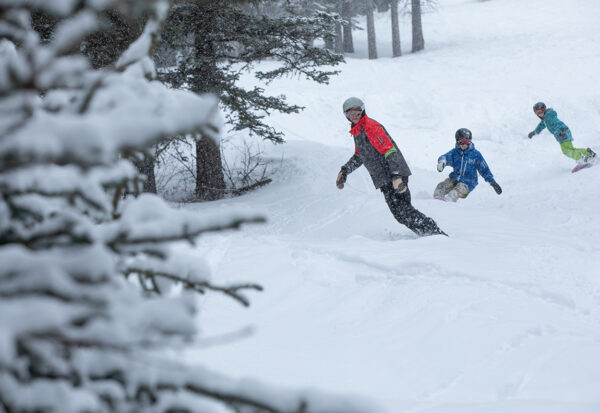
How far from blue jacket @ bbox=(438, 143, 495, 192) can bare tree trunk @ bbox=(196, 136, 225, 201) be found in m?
4.47

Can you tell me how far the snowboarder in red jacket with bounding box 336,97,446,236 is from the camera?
6.36 m

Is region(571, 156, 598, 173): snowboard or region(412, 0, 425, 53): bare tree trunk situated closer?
region(571, 156, 598, 173): snowboard

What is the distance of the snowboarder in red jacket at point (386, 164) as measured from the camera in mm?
6355

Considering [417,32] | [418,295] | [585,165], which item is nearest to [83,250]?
[418,295]

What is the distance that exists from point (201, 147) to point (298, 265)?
6.62 m

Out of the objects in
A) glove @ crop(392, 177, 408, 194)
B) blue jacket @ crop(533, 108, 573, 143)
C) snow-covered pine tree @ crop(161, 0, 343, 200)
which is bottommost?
blue jacket @ crop(533, 108, 573, 143)

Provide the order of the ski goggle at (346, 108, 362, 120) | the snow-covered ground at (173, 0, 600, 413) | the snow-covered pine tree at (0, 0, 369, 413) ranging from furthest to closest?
1. the ski goggle at (346, 108, 362, 120)
2. the snow-covered ground at (173, 0, 600, 413)
3. the snow-covered pine tree at (0, 0, 369, 413)

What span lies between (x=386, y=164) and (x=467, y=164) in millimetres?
2921

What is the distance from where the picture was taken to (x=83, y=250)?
0.98 metres

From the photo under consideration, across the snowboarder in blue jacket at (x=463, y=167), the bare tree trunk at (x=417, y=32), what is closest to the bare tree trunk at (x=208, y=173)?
the snowboarder in blue jacket at (x=463, y=167)

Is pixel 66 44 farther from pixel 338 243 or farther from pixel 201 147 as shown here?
pixel 201 147

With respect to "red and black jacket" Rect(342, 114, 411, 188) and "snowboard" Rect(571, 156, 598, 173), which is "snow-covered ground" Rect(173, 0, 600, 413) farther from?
"red and black jacket" Rect(342, 114, 411, 188)

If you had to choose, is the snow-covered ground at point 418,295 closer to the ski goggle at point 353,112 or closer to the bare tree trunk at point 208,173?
the bare tree trunk at point 208,173

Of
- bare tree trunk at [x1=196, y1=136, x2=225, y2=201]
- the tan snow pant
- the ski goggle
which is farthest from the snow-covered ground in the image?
the ski goggle
